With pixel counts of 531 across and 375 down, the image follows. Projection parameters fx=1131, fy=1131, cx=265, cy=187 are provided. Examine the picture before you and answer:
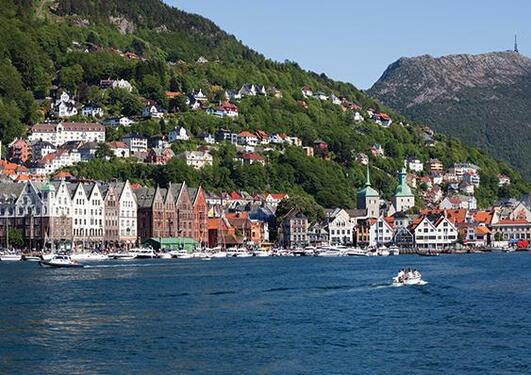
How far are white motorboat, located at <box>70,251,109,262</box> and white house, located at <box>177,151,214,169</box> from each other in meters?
52.6

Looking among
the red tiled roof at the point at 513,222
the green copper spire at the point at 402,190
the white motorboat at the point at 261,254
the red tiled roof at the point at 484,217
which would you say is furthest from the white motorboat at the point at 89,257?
the green copper spire at the point at 402,190

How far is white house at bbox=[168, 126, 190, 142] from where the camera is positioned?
19212cm

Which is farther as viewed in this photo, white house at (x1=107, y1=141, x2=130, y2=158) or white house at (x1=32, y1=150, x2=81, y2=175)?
white house at (x1=107, y1=141, x2=130, y2=158)

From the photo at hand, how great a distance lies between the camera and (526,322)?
5088cm

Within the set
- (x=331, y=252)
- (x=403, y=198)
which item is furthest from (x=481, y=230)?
(x=331, y=252)

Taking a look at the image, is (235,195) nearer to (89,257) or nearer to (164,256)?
(164,256)

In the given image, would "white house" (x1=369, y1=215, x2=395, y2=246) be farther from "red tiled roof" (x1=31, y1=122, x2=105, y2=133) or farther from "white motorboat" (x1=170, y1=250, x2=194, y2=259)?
"red tiled roof" (x1=31, y1=122, x2=105, y2=133)

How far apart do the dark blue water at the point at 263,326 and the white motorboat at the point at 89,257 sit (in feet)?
113

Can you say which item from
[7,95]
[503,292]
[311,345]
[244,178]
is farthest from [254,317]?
[7,95]

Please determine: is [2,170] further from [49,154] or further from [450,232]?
[450,232]

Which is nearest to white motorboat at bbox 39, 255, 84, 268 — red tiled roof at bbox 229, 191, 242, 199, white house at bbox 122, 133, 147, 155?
red tiled roof at bbox 229, 191, 242, 199

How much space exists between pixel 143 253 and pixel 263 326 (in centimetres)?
7959

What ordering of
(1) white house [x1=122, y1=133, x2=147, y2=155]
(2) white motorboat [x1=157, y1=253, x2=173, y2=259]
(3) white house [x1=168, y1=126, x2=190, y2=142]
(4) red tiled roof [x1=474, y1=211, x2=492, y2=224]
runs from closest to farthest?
1. (2) white motorboat [x1=157, y1=253, x2=173, y2=259]
2. (4) red tiled roof [x1=474, y1=211, x2=492, y2=224]
3. (1) white house [x1=122, y1=133, x2=147, y2=155]
4. (3) white house [x1=168, y1=126, x2=190, y2=142]

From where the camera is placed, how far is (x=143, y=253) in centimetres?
12838
